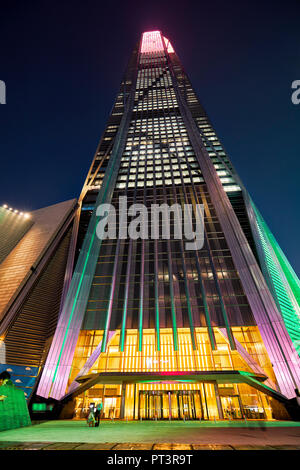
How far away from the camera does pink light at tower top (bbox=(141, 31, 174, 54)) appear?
96.9 meters

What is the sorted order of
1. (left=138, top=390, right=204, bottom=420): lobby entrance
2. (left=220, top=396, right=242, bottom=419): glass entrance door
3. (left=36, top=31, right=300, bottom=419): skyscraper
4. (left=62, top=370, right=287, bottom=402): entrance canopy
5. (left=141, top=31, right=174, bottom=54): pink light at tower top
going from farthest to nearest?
(left=141, top=31, right=174, bottom=54): pink light at tower top, (left=36, top=31, right=300, bottom=419): skyscraper, (left=220, top=396, right=242, bottom=419): glass entrance door, (left=138, top=390, right=204, bottom=420): lobby entrance, (left=62, top=370, right=287, bottom=402): entrance canopy

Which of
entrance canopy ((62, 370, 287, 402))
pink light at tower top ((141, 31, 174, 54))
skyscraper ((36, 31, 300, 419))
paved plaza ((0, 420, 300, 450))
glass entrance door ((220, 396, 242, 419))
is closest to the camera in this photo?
paved plaza ((0, 420, 300, 450))

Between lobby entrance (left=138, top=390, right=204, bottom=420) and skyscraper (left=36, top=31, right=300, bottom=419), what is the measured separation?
0.22 feet

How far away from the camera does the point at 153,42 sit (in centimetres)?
10300

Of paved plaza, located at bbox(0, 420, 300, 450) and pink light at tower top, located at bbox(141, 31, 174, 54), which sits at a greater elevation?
pink light at tower top, located at bbox(141, 31, 174, 54)

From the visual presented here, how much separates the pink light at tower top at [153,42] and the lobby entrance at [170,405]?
12014 cm

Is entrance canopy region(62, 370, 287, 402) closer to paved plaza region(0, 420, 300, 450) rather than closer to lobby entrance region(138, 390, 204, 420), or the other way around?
lobby entrance region(138, 390, 204, 420)

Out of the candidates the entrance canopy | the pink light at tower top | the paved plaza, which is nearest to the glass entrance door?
the entrance canopy

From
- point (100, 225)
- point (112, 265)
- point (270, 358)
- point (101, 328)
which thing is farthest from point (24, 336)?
point (270, 358)

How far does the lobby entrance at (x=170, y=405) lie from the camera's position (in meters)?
17.2

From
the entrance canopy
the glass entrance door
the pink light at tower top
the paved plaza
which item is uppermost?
the pink light at tower top

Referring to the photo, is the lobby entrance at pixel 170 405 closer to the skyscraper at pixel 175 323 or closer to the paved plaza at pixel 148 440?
the skyscraper at pixel 175 323

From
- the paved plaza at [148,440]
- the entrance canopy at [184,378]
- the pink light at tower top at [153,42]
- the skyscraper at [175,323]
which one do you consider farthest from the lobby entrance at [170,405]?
the pink light at tower top at [153,42]
